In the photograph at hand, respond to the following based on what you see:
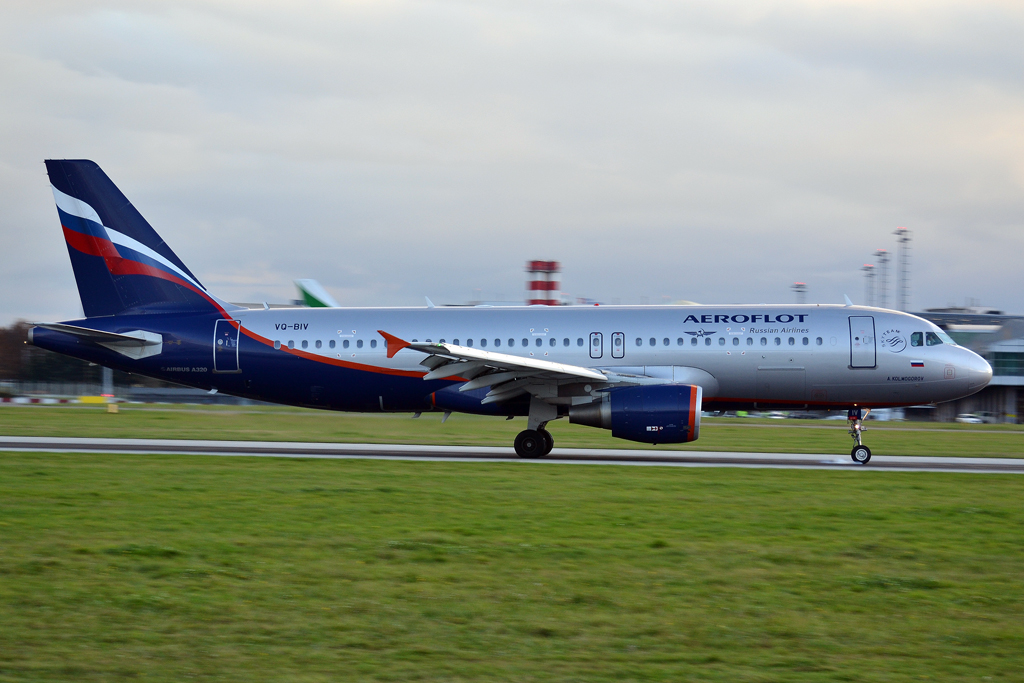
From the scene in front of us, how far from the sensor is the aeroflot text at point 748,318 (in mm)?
21188

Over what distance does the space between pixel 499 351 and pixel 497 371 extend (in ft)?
5.76

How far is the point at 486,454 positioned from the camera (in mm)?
21406

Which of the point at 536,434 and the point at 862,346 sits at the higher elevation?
the point at 862,346

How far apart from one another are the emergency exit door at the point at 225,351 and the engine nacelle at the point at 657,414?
380 inches

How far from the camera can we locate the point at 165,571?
8414 mm

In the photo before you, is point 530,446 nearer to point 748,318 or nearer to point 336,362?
point 336,362

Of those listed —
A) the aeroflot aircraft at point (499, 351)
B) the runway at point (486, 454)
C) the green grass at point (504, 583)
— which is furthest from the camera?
the aeroflot aircraft at point (499, 351)

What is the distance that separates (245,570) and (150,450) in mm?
13783

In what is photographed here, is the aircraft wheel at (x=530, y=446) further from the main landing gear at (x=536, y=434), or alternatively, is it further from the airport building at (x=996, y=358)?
the airport building at (x=996, y=358)

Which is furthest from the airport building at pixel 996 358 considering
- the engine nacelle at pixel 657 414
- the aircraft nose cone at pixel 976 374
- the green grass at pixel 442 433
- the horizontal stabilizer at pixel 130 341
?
the horizontal stabilizer at pixel 130 341

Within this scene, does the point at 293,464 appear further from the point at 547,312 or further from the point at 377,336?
the point at 547,312

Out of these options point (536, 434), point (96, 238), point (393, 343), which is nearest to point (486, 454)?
point (536, 434)

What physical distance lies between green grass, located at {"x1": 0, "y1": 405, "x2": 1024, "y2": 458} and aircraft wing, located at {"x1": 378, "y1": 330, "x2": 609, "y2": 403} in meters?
3.17

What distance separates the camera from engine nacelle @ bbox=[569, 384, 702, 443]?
1909cm
